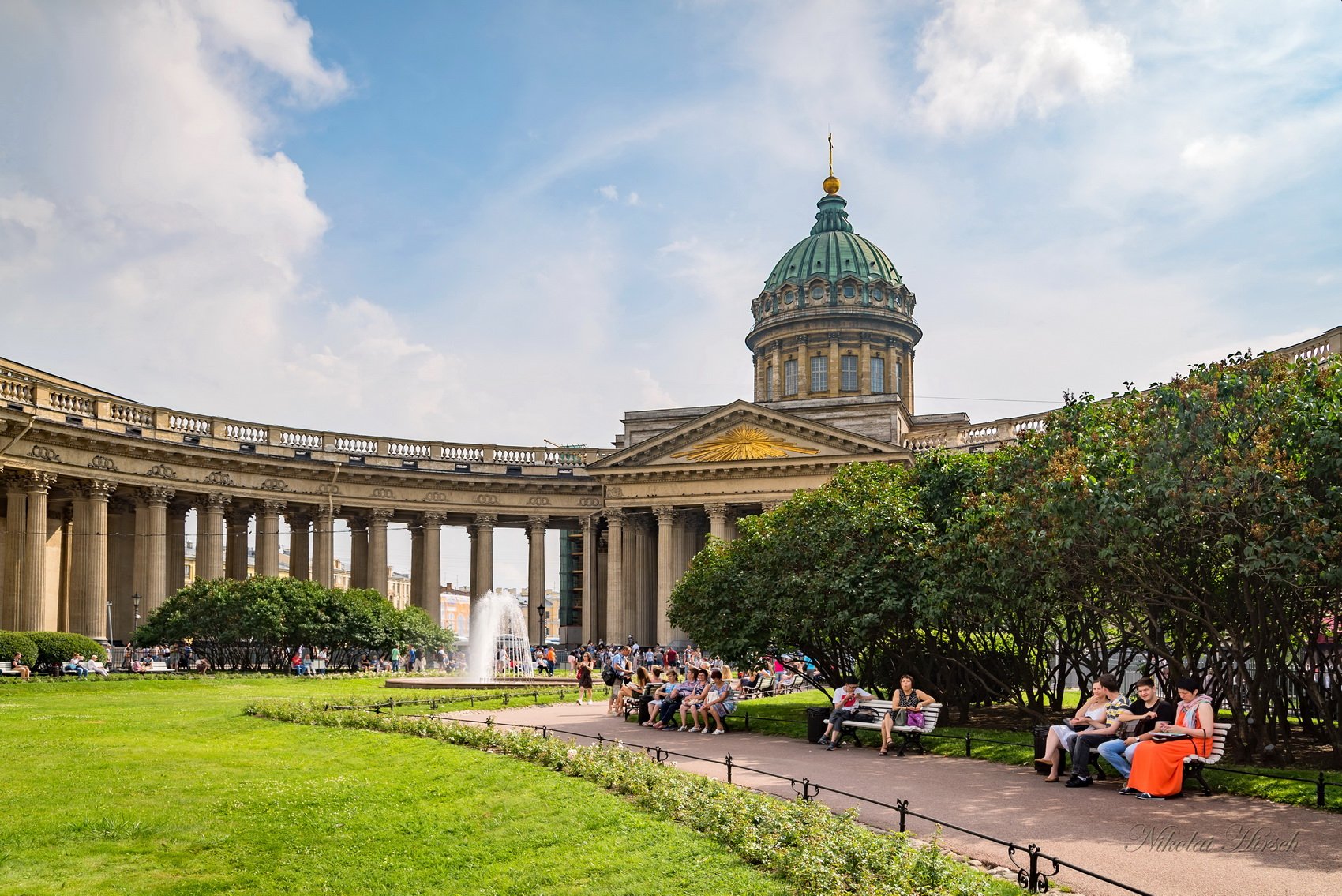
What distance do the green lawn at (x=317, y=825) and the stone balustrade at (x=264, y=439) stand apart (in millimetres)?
29945

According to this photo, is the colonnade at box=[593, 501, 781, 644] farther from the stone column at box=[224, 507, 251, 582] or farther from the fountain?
the stone column at box=[224, 507, 251, 582]

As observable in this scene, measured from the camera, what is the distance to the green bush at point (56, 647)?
38875 mm

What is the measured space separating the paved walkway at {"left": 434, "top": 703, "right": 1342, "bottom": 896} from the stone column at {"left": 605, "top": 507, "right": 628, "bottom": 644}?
1628 inches

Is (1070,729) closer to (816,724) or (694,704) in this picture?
(816,724)

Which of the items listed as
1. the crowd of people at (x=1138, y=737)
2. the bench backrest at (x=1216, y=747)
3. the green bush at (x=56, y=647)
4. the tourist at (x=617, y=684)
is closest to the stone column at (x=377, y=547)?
the green bush at (x=56, y=647)

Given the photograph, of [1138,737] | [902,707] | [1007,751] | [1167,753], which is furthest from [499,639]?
[1167,753]

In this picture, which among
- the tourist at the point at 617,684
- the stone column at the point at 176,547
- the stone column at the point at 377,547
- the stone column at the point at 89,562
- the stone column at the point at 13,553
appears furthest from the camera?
the stone column at the point at 377,547

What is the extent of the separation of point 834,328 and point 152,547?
45.7 metres

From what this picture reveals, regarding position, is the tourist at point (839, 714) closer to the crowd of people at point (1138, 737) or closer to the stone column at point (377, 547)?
the crowd of people at point (1138, 737)

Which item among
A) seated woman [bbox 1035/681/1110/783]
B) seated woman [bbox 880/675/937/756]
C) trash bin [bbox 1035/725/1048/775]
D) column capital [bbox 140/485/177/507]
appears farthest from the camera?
column capital [bbox 140/485/177/507]

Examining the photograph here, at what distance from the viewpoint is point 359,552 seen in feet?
199

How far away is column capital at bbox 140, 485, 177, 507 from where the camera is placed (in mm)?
50062

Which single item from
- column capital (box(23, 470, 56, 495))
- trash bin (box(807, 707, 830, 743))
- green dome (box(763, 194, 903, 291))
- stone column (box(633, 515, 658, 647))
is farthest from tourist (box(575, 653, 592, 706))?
green dome (box(763, 194, 903, 291))

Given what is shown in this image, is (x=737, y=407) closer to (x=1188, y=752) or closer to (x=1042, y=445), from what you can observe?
(x=1042, y=445)
